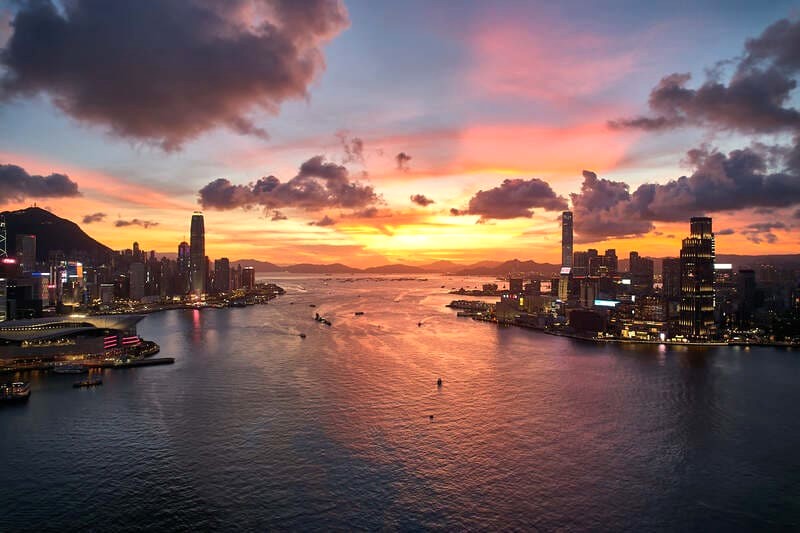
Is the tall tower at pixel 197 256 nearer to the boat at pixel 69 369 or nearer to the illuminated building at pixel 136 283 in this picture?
the illuminated building at pixel 136 283

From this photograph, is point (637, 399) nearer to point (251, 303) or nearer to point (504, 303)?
point (504, 303)

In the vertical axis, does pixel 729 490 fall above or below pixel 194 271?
below

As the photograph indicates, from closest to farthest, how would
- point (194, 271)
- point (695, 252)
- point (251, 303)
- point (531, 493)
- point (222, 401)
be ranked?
1. point (531, 493)
2. point (222, 401)
3. point (695, 252)
4. point (251, 303)
5. point (194, 271)

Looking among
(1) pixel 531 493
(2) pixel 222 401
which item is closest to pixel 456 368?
(2) pixel 222 401

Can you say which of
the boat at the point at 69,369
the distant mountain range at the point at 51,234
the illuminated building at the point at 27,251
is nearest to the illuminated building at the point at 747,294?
the boat at the point at 69,369

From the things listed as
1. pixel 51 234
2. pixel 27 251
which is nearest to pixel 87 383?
pixel 27 251

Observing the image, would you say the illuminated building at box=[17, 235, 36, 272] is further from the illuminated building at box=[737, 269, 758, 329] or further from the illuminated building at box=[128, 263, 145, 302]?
the illuminated building at box=[737, 269, 758, 329]

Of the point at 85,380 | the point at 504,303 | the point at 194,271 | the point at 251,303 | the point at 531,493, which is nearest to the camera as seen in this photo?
the point at 531,493

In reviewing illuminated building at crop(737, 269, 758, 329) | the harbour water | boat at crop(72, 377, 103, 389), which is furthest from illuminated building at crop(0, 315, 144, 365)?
illuminated building at crop(737, 269, 758, 329)
